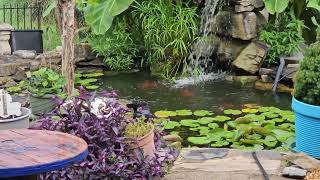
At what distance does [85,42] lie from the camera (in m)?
10.3

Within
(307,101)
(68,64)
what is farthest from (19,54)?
(307,101)

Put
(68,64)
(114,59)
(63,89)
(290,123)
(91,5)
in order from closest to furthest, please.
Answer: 1. (68,64)
2. (63,89)
3. (290,123)
4. (91,5)
5. (114,59)

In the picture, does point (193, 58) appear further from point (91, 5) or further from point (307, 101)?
point (307, 101)

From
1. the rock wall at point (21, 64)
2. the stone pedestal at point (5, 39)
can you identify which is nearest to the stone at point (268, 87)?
the rock wall at point (21, 64)

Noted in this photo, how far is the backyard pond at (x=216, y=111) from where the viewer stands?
546cm

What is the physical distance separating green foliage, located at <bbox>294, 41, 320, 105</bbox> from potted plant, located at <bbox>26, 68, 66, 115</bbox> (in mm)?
2409

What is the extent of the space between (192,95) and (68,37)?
3130 millimetres

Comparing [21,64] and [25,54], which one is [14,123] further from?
[25,54]

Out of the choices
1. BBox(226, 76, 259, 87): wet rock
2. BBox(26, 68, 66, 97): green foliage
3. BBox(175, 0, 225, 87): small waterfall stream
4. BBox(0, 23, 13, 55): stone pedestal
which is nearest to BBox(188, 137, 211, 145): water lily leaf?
BBox(26, 68, 66, 97): green foliage

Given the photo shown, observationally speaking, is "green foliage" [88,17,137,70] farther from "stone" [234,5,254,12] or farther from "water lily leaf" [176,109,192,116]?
"water lily leaf" [176,109,192,116]

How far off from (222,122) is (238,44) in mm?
3189

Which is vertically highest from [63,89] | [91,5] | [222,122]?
[91,5]

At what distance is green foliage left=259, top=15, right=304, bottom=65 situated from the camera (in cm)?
876

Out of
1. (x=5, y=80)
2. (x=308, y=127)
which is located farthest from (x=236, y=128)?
(x=5, y=80)
